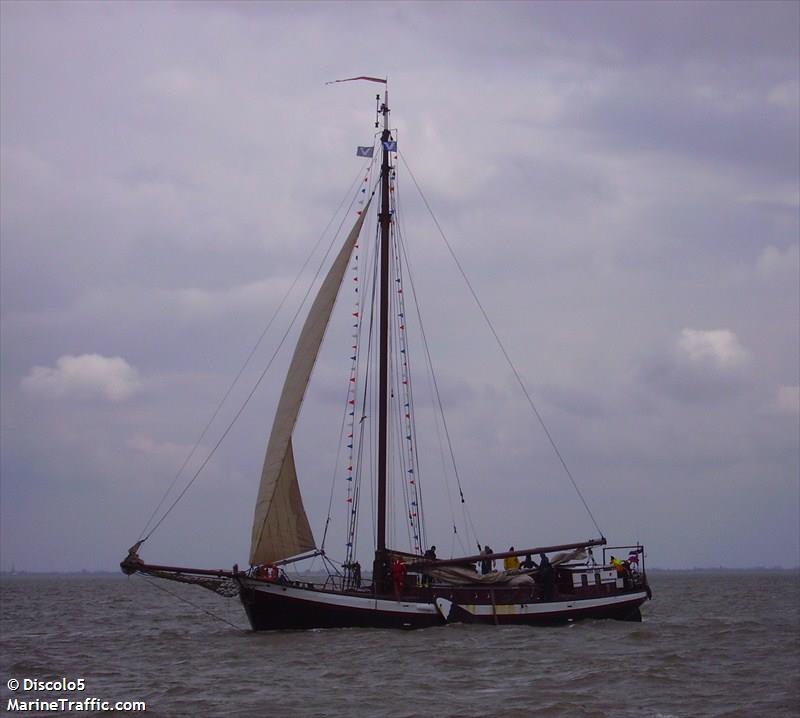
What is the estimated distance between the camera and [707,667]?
26797 mm

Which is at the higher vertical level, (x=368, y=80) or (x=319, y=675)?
(x=368, y=80)

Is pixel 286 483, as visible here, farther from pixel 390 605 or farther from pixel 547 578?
pixel 547 578

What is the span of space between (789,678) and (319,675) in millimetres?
11281

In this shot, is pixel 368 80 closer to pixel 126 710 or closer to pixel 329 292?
pixel 329 292

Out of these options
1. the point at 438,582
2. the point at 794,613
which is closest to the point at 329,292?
the point at 438,582

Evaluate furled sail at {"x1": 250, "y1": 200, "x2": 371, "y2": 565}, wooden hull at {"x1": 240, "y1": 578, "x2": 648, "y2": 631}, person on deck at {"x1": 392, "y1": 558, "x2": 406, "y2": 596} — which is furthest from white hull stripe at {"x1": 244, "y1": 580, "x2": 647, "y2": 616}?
furled sail at {"x1": 250, "y1": 200, "x2": 371, "y2": 565}

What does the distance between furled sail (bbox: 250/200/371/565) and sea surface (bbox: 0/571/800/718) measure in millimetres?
2656

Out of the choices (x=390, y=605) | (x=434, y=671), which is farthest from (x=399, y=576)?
(x=434, y=671)

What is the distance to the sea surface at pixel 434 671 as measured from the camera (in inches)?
815

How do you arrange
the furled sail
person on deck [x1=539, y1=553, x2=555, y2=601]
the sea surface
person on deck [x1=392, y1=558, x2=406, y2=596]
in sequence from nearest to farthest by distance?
→ the sea surface, the furled sail, person on deck [x1=392, y1=558, x2=406, y2=596], person on deck [x1=539, y1=553, x2=555, y2=601]

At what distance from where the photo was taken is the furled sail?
31.0 m

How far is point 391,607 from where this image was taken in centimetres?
3191

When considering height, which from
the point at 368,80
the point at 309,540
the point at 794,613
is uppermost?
the point at 368,80

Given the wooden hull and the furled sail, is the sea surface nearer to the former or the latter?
the wooden hull
